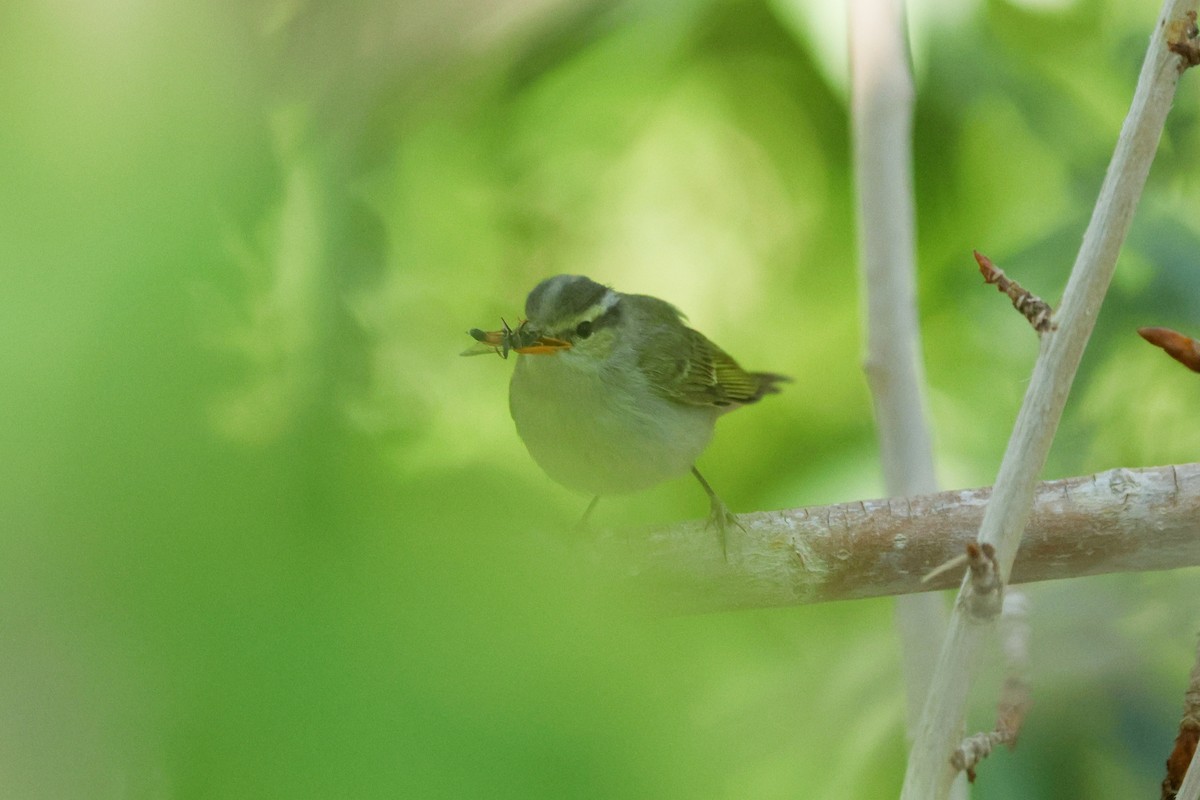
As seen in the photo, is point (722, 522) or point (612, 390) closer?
point (722, 522)

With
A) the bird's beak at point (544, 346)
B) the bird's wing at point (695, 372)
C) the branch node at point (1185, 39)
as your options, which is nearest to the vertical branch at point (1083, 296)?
the branch node at point (1185, 39)

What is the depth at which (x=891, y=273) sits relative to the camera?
1090 millimetres

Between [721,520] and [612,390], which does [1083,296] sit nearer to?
[721,520]

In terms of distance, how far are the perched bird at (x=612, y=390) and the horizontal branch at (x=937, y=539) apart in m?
0.13

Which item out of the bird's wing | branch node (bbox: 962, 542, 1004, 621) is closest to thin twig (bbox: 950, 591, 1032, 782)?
branch node (bbox: 962, 542, 1004, 621)

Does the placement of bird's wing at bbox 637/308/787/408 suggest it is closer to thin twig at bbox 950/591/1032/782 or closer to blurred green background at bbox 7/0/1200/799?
thin twig at bbox 950/591/1032/782

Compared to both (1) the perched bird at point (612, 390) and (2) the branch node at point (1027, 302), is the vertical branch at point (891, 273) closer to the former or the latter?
(1) the perched bird at point (612, 390)

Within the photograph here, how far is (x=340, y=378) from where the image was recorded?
8.2 inches

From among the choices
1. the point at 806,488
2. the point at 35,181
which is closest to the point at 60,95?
the point at 35,181

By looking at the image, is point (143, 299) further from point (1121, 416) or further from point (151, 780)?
point (1121, 416)

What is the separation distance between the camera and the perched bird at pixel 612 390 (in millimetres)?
1136

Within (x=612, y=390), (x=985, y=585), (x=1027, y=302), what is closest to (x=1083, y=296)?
(x=1027, y=302)

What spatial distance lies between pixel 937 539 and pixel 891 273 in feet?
1.01

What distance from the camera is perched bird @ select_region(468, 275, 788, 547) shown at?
1.14 meters
